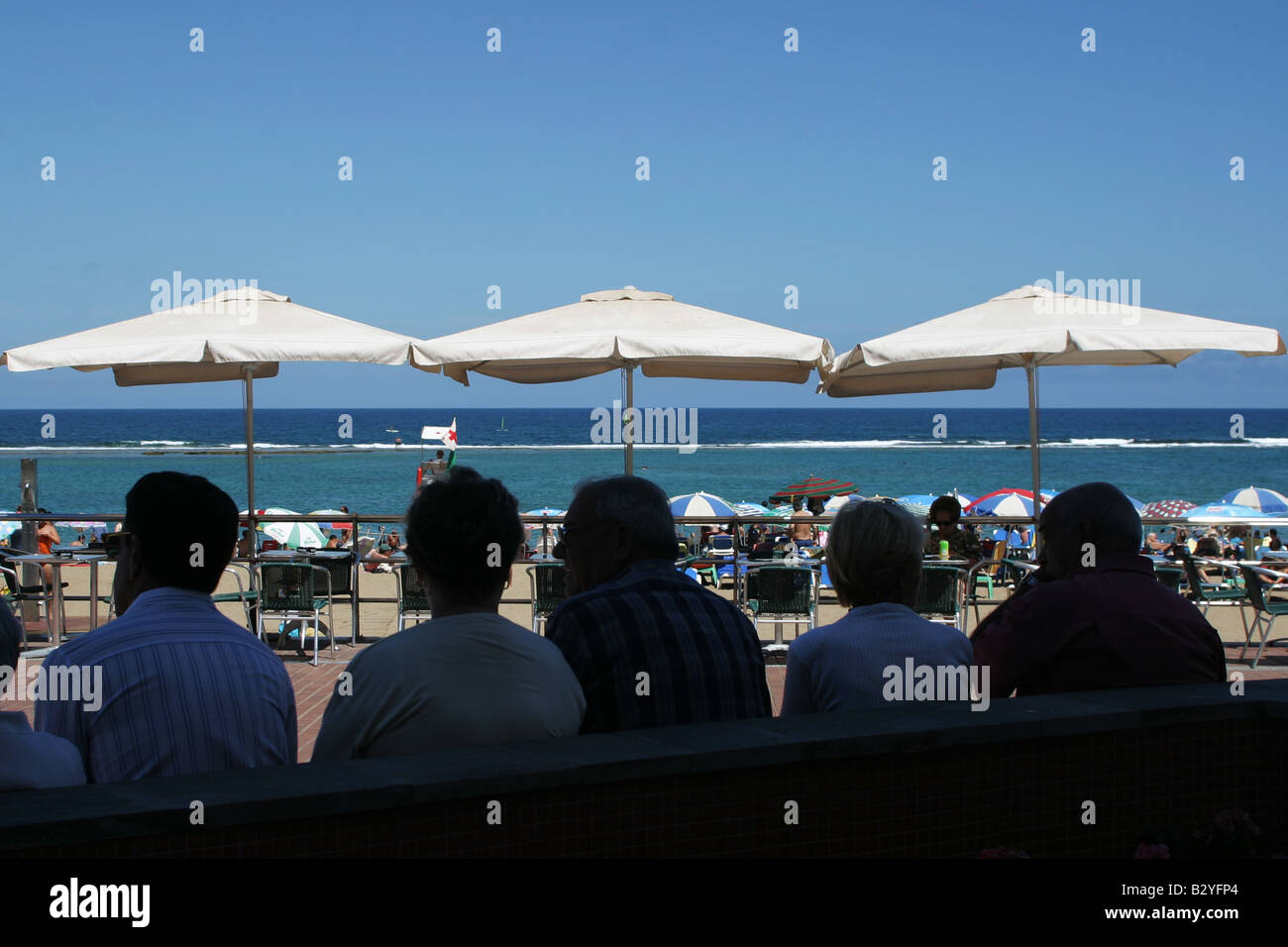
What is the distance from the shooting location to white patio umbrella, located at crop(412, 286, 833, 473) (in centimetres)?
679

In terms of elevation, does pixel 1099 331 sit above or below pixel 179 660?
above

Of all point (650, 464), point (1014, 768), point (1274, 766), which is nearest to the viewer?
point (1014, 768)

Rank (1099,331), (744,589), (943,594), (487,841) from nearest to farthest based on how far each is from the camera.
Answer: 1. (487,841)
2. (1099,331)
3. (943,594)
4. (744,589)

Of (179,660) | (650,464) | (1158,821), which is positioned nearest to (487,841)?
(179,660)

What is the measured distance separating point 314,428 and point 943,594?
8761cm

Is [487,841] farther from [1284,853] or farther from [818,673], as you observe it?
[1284,853]

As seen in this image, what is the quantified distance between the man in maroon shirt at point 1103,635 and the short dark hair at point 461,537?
128 cm

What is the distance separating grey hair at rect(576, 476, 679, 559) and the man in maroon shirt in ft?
2.77

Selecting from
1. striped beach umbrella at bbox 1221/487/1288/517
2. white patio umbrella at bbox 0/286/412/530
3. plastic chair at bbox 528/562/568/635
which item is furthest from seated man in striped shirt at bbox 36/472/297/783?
striped beach umbrella at bbox 1221/487/1288/517

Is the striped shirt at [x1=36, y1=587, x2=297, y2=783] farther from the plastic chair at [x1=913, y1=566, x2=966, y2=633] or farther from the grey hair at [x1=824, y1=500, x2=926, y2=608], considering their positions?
the plastic chair at [x1=913, y1=566, x2=966, y2=633]

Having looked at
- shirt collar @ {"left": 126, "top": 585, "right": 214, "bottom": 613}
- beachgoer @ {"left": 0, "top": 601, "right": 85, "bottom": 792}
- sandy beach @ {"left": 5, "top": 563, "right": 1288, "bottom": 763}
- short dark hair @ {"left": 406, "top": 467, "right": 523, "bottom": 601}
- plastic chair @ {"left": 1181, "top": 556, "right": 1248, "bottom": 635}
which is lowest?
sandy beach @ {"left": 5, "top": 563, "right": 1288, "bottom": 763}

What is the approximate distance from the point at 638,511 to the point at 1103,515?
1.22 metres

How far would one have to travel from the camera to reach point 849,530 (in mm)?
2961

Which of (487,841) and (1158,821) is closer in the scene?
(487,841)
